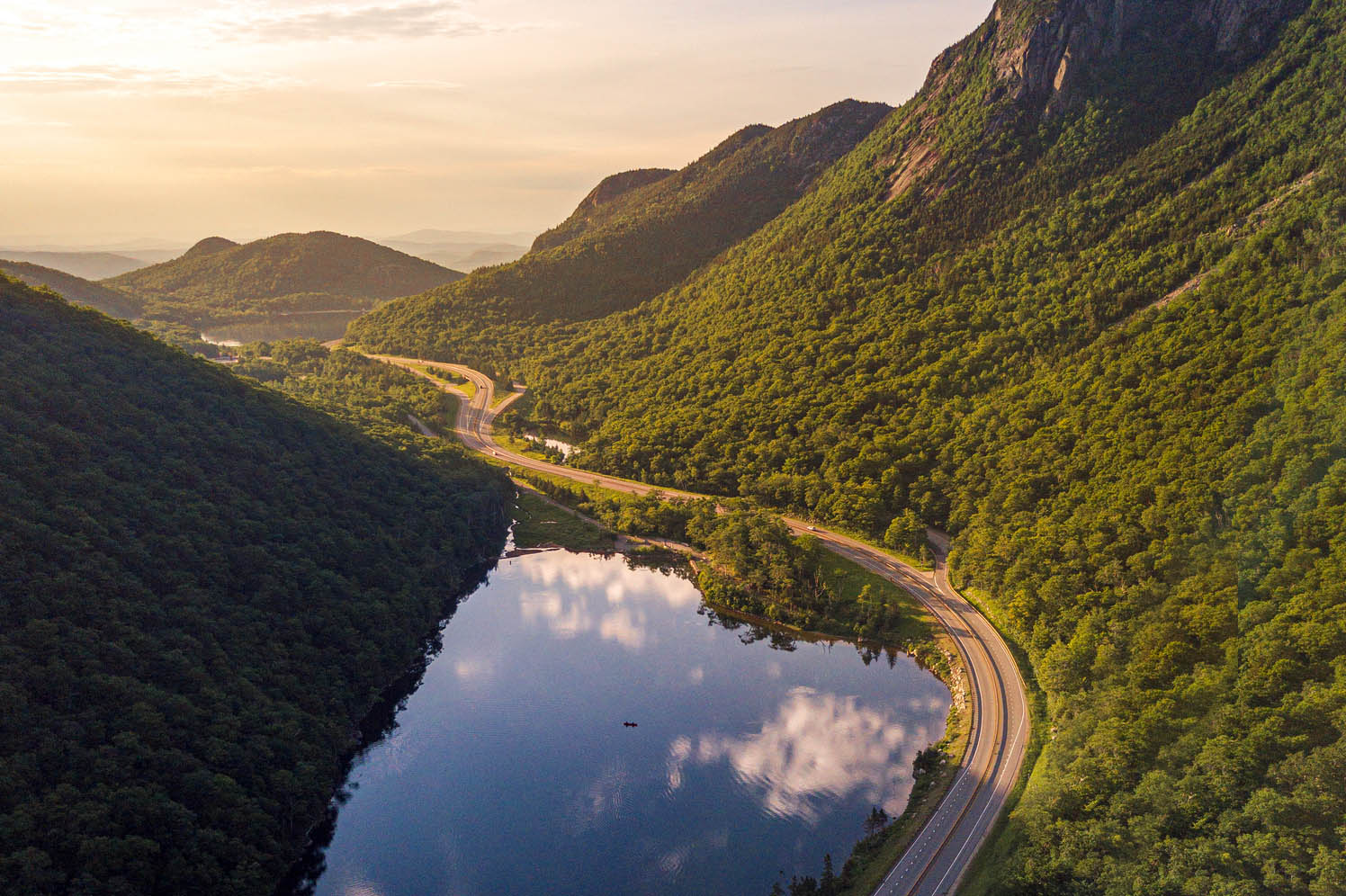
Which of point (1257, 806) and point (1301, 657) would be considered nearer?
point (1257, 806)

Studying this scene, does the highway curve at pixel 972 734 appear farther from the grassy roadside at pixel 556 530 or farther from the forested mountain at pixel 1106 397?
the grassy roadside at pixel 556 530

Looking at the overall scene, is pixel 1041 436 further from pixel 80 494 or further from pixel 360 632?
pixel 80 494

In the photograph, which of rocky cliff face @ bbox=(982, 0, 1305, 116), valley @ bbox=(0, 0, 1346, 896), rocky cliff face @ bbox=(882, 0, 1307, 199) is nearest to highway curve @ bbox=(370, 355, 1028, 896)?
valley @ bbox=(0, 0, 1346, 896)

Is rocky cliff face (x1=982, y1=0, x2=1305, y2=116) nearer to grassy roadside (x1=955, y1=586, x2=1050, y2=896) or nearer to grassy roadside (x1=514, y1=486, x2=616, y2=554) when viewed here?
grassy roadside (x1=955, y1=586, x2=1050, y2=896)

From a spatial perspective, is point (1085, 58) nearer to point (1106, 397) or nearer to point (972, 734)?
point (1106, 397)

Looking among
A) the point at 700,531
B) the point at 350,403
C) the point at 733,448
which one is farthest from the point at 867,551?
the point at 350,403

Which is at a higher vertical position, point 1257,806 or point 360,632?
point 1257,806

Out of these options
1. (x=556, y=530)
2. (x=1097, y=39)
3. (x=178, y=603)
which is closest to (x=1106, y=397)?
(x=556, y=530)

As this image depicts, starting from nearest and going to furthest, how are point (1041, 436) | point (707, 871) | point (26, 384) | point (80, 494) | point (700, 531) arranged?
point (707, 871), point (80, 494), point (26, 384), point (1041, 436), point (700, 531)
